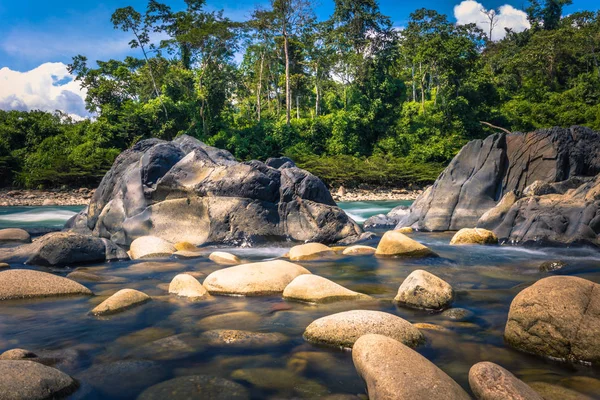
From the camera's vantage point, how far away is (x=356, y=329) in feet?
Answer: 11.5

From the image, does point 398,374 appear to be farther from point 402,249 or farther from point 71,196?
point 71,196

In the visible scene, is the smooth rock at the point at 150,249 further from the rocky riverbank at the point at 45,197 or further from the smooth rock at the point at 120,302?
the rocky riverbank at the point at 45,197

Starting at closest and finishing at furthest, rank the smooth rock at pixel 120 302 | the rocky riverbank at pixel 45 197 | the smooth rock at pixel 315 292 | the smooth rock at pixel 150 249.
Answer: the smooth rock at pixel 120 302
the smooth rock at pixel 315 292
the smooth rock at pixel 150 249
the rocky riverbank at pixel 45 197

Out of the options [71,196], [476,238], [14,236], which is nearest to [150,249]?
[14,236]

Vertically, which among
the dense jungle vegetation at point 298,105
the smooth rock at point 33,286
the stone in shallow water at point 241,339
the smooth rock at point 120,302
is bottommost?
the stone in shallow water at point 241,339

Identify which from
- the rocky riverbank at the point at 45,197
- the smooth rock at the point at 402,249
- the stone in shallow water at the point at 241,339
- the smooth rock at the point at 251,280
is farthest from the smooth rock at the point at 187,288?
the rocky riverbank at the point at 45,197

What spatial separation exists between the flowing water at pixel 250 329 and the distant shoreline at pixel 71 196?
23.0 m

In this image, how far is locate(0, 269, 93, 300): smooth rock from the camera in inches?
195

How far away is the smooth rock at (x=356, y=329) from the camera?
3479mm

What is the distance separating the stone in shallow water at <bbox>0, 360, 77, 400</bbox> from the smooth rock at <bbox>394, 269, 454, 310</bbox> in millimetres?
3102

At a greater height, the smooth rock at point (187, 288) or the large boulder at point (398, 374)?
the large boulder at point (398, 374)

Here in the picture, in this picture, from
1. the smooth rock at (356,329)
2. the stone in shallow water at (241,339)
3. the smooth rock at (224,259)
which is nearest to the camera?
the smooth rock at (356,329)

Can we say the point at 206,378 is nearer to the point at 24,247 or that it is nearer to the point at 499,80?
the point at 24,247

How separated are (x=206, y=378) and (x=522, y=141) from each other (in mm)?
12921
